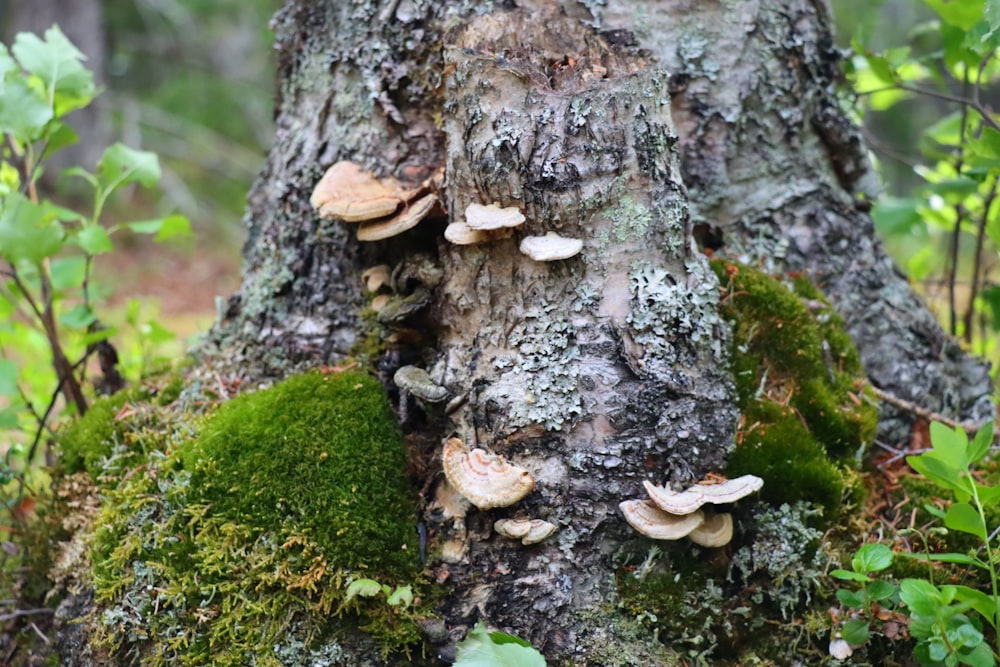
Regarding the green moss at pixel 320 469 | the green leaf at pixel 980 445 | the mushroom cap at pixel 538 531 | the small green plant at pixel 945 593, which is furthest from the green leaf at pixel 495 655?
the green leaf at pixel 980 445

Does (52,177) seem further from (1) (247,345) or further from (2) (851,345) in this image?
(2) (851,345)

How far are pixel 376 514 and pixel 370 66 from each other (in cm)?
195

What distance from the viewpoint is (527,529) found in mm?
2498

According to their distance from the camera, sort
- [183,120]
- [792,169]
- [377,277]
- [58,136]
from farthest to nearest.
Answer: [183,120]
[792,169]
[58,136]
[377,277]

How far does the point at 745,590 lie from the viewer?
2.58 m

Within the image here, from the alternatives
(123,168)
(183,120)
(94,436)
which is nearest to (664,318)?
(94,436)

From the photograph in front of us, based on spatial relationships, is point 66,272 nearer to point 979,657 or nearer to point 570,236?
point 570,236

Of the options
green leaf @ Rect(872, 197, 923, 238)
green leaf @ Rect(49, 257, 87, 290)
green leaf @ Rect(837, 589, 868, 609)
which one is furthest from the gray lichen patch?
green leaf @ Rect(49, 257, 87, 290)

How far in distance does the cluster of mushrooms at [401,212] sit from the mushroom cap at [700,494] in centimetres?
89

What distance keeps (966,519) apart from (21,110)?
374 cm

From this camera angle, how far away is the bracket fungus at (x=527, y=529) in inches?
98.2

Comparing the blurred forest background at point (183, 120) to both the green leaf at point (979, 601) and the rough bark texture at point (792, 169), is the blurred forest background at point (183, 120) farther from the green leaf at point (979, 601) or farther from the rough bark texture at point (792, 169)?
the green leaf at point (979, 601)

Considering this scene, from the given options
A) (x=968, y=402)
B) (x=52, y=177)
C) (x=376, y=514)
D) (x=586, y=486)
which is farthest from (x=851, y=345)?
(x=52, y=177)

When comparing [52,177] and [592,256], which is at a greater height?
[592,256]
